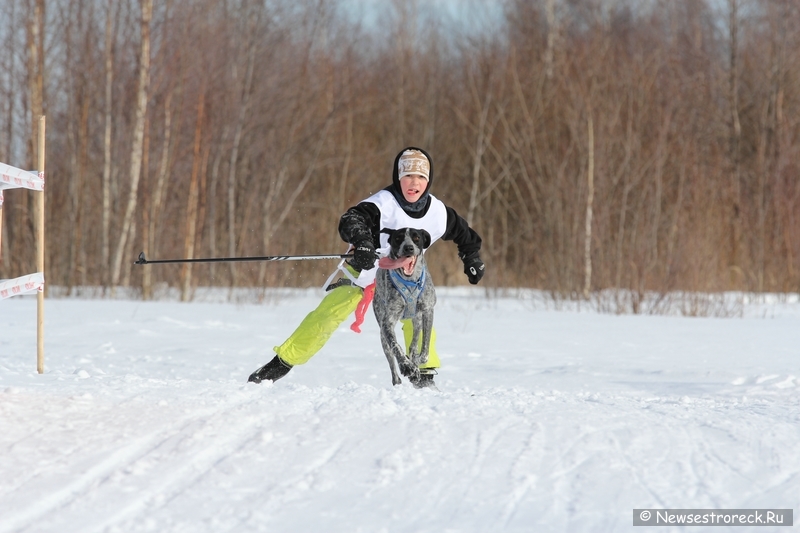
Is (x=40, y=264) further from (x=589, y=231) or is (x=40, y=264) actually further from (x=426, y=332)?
(x=589, y=231)

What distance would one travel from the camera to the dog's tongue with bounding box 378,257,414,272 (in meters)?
4.58

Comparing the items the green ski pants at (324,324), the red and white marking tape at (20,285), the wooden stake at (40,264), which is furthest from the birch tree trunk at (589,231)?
the red and white marking tape at (20,285)

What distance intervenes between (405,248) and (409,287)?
234 mm

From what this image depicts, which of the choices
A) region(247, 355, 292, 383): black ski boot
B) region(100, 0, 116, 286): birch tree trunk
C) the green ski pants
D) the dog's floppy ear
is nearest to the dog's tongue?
the dog's floppy ear

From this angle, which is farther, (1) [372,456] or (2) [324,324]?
(2) [324,324]

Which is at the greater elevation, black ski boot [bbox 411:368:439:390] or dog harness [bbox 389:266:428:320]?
dog harness [bbox 389:266:428:320]

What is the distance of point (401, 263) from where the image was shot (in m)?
4.59

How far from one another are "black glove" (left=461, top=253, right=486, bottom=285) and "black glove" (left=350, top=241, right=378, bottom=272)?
769 millimetres

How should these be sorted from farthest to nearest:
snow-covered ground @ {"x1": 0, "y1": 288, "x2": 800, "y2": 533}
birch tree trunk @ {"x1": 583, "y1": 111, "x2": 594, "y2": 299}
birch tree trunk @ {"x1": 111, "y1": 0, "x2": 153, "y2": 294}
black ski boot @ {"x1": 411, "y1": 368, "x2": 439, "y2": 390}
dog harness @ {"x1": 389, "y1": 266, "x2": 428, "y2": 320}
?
birch tree trunk @ {"x1": 111, "y1": 0, "x2": 153, "y2": 294}
birch tree trunk @ {"x1": 583, "y1": 111, "x2": 594, "y2": 299}
black ski boot @ {"x1": 411, "y1": 368, "x2": 439, "y2": 390}
dog harness @ {"x1": 389, "y1": 266, "x2": 428, "y2": 320}
snow-covered ground @ {"x1": 0, "y1": 288, "x2": 800, "y2": 533}

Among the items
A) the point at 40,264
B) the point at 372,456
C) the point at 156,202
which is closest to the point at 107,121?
the point at 156,202

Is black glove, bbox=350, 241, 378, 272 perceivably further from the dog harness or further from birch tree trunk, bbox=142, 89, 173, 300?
birch tree trunk, bbox=142, 89, 173, 300

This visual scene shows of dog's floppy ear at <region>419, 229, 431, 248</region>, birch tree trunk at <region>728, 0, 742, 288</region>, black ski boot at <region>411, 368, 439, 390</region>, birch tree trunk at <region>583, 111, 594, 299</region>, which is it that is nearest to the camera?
dog's floppy ear at <region>419, 229, 431, 248</region>

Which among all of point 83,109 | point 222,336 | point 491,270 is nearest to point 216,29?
point 83,109

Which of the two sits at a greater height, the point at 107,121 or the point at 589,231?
the point at 107,121
